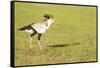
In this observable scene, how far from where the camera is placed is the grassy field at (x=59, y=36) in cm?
192

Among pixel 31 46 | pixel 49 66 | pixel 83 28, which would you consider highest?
pixel 83 28

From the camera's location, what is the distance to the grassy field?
1.92 metres

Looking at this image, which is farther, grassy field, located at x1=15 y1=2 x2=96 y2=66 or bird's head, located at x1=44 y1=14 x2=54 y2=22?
bird's head, located at x1=44 y1=14 x2=54 y2=22

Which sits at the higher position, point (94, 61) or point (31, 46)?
point (31, 46)

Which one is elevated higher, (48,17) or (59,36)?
(48,17)

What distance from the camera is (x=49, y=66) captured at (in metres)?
2.03

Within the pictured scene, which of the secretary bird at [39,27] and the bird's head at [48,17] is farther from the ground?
the bird's head at [48,17]

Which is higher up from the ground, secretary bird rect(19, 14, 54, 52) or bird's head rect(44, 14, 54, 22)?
bird's head rect(44, 14, 54, 22)

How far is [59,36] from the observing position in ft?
6.77

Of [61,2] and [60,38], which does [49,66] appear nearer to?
[60,38]

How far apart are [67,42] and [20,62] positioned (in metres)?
0.50

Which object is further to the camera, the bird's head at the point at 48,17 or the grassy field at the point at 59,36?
the bird's head at the point at 48,17

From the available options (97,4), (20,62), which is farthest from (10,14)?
(97,4)

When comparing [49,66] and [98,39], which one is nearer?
[49,66]
